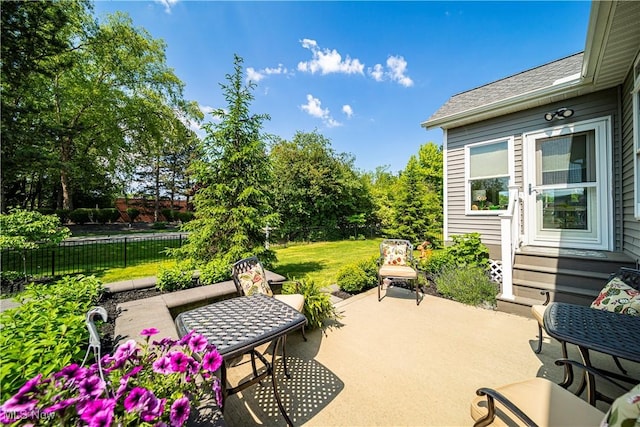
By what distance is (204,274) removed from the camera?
388 cm

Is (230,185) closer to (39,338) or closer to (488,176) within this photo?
(39,338)

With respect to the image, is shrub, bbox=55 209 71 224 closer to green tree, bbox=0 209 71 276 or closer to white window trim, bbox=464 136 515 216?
green tree, bbox=0 209 71 276

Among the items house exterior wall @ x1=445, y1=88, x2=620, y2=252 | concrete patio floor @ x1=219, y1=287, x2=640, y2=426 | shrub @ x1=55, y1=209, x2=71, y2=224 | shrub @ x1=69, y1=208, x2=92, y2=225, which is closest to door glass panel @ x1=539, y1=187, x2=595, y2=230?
house exterior wall @ x1=445, y1=88, x2=620, y2=252

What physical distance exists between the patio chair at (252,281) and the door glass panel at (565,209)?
5.25 m

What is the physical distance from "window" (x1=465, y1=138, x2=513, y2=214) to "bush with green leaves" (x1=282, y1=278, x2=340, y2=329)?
437 centimetres

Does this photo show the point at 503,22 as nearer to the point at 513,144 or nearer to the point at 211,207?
the point at 513,144

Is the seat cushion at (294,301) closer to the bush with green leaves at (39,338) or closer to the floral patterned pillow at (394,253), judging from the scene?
the bush with green leaves at (39,338)

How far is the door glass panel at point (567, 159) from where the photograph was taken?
4.62 metres

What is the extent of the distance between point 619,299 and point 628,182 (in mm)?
2668

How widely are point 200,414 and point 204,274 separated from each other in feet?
8.79

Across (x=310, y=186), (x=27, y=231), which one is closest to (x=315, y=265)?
(x=27, y=231)

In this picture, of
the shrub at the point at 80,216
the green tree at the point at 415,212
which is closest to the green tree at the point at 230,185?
the green tree at the point at 415,212

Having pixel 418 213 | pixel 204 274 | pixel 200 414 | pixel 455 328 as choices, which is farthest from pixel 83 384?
pixel 418 213

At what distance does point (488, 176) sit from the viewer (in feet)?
18.7
